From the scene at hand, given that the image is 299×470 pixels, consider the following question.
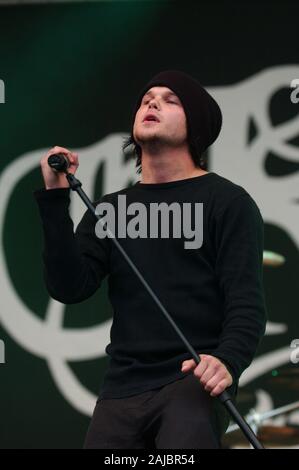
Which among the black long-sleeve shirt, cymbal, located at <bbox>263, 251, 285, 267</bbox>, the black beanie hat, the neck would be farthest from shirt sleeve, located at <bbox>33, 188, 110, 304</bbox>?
cymbal, located at <bbox>263, 251, 285, 267</bbox>

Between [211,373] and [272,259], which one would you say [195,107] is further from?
[272,259]

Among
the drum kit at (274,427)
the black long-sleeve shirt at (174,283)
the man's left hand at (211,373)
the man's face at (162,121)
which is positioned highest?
the man's face at (162,121)

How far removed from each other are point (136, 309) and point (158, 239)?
18cm

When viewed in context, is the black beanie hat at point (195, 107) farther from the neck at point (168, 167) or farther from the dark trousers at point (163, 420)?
the dark trousers at point (163, 420)

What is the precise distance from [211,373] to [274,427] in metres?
1.89

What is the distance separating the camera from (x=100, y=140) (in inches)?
149

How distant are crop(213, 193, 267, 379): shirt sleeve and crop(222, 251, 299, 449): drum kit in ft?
5.43

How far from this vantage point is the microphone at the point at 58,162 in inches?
75.5

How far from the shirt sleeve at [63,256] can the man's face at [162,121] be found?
271 mm

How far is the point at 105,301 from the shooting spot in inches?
147

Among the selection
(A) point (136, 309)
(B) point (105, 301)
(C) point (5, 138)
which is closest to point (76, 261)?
(A) point (136, 309)

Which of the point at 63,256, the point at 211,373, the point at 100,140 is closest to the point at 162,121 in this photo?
the point at 63,256

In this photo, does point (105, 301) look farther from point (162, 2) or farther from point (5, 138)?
point (162, 2)

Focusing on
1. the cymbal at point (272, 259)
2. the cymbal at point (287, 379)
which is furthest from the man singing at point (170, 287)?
the cymbal at point (287, 379)
